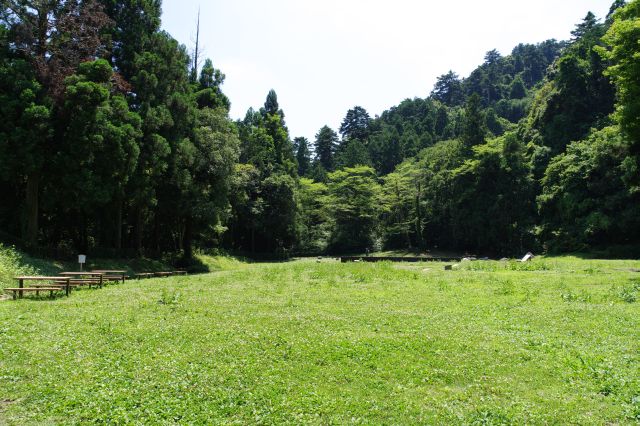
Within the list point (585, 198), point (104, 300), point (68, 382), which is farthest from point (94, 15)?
point (585, 198)

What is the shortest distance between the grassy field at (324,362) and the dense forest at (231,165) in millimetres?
11685

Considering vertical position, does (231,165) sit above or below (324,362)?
above

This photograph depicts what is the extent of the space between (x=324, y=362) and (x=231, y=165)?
93.8ft

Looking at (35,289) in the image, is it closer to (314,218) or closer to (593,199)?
(593,199)

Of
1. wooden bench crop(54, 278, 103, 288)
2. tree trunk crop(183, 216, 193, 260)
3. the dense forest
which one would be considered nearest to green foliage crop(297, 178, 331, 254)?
the dense forest

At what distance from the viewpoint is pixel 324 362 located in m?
7.51

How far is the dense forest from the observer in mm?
22094

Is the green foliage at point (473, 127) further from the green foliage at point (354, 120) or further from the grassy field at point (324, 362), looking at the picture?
the green foliage at point (354, 120)

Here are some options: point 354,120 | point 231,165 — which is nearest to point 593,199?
point 231,165

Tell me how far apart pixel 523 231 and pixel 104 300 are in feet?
139

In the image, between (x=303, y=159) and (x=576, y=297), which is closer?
(x=576, y=297)

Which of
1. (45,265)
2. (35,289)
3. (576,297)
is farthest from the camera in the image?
(45,265)

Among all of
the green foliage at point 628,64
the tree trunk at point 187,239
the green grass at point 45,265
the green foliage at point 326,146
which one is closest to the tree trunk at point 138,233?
the green grass at point 45,265

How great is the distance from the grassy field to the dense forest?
1169 cm
